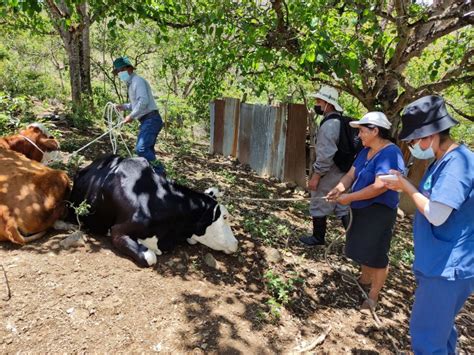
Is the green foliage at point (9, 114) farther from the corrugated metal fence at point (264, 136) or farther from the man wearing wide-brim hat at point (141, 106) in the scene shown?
the corrugated metal fence at point (264, 136)

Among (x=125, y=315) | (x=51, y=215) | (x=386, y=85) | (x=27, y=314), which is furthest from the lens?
(x=386, y=85)

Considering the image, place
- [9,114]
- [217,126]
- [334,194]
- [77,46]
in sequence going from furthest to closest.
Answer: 1. [217,126]
2. [77,46]
3. [9,114]
4. [334,194]

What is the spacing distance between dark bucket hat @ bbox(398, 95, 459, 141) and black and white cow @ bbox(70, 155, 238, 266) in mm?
2060

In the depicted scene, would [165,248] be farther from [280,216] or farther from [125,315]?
[280,216]

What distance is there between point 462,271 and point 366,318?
4.88 feet

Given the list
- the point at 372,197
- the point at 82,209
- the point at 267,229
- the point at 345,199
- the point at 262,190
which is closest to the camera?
the point at 372,197

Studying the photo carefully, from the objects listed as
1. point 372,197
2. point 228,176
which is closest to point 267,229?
point 372,197

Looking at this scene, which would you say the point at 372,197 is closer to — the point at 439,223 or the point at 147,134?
the point at 439,223

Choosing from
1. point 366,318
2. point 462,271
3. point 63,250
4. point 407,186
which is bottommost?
point 366,318

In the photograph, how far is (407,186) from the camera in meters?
2.33

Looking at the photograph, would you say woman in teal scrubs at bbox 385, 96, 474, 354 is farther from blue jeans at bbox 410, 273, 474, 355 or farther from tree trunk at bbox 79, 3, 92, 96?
tree trunk at bbox 79, 3, 92, 96

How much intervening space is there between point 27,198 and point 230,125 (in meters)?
6.40

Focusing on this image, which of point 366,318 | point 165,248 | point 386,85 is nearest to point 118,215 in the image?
point 165,248

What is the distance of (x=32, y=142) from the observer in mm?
4371
